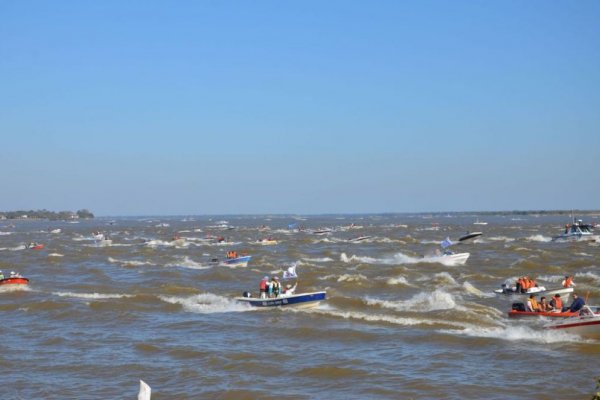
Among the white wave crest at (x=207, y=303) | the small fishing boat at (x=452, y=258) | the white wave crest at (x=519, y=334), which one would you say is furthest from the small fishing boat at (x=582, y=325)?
the small fishing boat at (x=452, y=258)

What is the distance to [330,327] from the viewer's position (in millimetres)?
26297

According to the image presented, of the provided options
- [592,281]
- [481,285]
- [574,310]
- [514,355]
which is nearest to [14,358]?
[514,355]

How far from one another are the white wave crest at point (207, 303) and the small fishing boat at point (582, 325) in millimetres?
13740

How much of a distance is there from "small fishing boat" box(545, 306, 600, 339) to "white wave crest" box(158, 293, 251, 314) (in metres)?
13.7

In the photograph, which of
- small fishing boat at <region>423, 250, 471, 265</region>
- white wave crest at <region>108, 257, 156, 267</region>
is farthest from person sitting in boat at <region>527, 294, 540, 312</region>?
white wave crest at <region>108, 257, 156, 267</region>

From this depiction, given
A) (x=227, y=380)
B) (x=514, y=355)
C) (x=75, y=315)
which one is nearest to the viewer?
(x=227, y=380)

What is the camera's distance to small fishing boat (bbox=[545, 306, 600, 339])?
22.8 metres

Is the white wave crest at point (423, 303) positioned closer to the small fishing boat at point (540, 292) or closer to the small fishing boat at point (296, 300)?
the small fishing boat at point (540, 292)

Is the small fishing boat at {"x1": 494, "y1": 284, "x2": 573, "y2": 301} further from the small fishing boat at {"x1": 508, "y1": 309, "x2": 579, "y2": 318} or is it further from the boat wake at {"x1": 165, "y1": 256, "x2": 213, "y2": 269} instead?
the boat wake at {"x1": 165, "y1": 256, "x2": 213, "y2": 269}

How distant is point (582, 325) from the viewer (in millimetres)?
22938

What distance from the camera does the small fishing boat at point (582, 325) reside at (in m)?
22.8

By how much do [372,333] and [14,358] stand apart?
12.2m

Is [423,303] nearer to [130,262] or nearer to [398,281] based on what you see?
[398,281]

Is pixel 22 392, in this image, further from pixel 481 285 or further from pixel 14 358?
pixel 481 285
